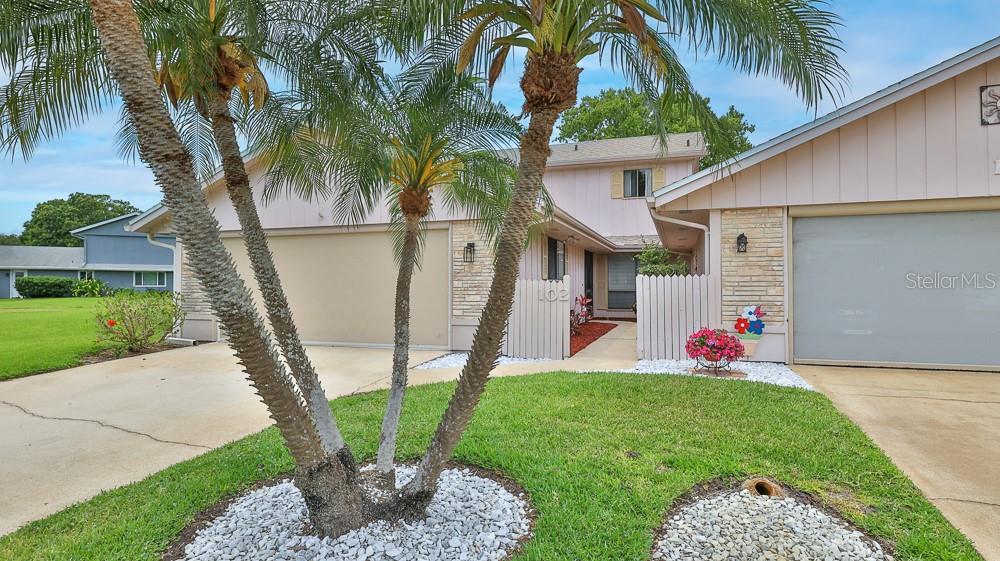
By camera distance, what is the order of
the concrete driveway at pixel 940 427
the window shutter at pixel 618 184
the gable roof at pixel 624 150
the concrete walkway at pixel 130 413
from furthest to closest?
1. the window shutter at pixel 618 184
2. the gable roof at pixel 624 150
3. the concrete walkway at pixel 130 413
4. the concrete driveway at pixel 940 427

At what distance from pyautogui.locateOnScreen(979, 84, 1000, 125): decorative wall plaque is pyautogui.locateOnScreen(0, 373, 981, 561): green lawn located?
4.97m

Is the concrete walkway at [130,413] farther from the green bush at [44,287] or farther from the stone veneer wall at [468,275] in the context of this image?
the green bush at [44,287]

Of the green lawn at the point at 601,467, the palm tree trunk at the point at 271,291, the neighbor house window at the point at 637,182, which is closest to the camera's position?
the green lawn at the point at 601,467

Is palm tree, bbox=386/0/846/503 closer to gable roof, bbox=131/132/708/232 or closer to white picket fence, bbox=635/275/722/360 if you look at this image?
white picket fence, bbox=635/275/722/360

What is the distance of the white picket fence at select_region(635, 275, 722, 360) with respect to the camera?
8.49 metres

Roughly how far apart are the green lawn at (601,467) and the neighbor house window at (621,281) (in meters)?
11.7

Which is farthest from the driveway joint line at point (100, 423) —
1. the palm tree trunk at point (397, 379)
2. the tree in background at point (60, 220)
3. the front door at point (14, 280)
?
the tree in background at point (60, 220)

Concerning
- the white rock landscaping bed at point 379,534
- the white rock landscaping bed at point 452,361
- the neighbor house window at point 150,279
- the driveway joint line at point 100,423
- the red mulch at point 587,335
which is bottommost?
the driveway joint line at point 100,423

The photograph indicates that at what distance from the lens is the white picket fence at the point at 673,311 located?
8.49 metres

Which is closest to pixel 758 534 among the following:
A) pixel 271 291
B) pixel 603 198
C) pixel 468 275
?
pixel 271 291

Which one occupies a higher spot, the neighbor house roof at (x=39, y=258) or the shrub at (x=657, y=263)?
the neighbor house roof at (x=39, y=258)

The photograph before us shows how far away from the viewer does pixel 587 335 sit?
1241cm

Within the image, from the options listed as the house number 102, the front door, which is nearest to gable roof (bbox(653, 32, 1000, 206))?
the house number 102

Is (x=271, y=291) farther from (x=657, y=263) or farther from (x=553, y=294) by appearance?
(x=657, y=263)
